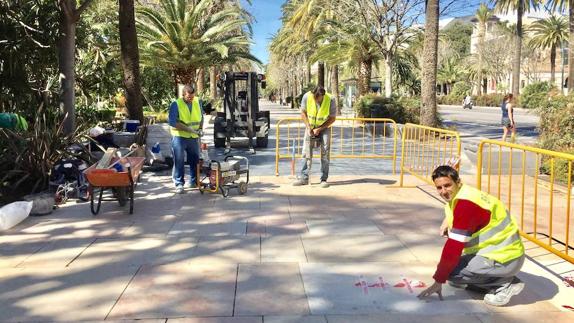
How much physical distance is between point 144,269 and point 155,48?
18627mm

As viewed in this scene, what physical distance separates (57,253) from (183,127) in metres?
3.23

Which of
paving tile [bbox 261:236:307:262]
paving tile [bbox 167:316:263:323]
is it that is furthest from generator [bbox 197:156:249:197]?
paving tile [bbox 167:316:263:323]

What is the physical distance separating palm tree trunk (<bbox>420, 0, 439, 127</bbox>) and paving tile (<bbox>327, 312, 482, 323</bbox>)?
43.2 feet

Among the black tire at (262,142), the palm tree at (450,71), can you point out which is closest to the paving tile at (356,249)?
the black tire at (262,142)

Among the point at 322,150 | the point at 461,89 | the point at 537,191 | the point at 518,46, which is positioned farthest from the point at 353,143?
the point at 461,89

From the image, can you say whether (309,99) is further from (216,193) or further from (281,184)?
(216,193)

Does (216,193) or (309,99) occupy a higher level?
(309,99)

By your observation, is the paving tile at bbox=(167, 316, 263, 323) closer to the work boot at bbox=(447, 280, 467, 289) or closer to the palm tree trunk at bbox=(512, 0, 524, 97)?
the work boot at bbox=(447, 280, 467, 289)

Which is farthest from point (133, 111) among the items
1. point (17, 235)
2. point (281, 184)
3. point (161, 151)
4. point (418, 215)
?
point (418, 215)

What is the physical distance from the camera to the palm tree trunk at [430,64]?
15492 millimetres

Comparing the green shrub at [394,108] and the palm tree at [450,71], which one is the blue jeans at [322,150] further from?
the palm tree at [450,71]

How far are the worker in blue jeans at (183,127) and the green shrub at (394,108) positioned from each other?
1304 cm

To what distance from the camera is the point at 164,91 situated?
2789 cm

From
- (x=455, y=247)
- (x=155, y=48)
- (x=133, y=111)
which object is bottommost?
(x=455, y=247)
